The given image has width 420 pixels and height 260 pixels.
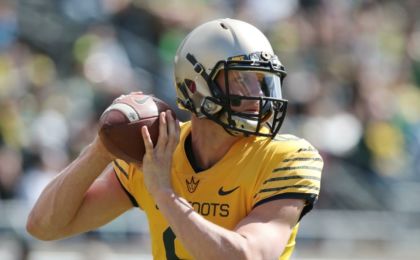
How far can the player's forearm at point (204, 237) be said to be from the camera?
3.61 m

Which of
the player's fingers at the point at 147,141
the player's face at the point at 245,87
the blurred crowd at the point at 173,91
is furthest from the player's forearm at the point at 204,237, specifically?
the blurred crowd at the point at 173,91

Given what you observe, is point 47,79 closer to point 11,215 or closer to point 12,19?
point 12,19

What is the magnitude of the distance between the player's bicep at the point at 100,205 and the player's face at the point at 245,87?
0.70 meters

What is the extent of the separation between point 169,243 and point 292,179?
0.57 metres

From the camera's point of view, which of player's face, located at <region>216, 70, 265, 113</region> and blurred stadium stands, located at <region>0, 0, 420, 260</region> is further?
blurred stadium stands, located at <region>0, 0, 420, 260</region>

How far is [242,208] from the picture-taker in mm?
3928

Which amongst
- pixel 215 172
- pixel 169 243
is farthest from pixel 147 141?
pixel 169 243

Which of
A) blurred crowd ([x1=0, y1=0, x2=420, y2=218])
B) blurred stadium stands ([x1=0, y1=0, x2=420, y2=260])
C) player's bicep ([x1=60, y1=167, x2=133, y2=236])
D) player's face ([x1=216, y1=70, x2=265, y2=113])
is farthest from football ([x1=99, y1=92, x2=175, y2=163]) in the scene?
blurred crowd ([x1=0, y1=0, x2=420, y2=218])

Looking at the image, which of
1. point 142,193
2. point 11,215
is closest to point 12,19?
point 11,215

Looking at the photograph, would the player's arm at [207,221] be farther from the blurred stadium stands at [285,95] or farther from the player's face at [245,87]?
the blurred stadium stands at [285,95]

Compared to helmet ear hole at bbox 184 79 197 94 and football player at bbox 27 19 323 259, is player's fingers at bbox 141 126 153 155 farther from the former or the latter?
helmet ear hole at bbox 184 79 197 94

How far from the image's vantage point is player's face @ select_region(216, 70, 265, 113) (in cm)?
391

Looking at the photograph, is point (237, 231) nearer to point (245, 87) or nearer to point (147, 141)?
point (147, 141)

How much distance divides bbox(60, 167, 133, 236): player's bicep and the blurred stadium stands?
4181 millimetres
